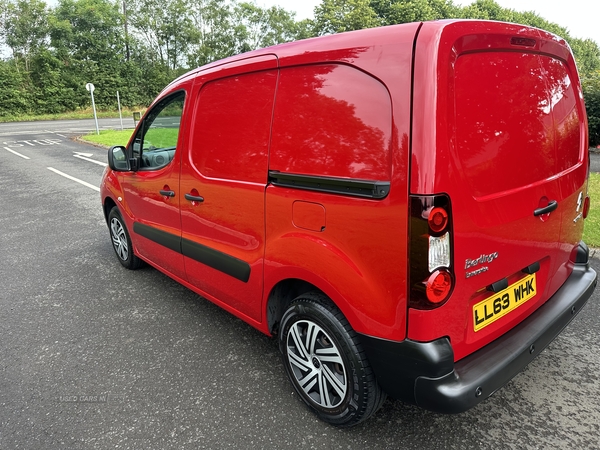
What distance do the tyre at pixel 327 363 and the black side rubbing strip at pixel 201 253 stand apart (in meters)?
0.45

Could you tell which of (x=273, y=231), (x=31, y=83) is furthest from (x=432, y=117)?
(x=31, y=83)

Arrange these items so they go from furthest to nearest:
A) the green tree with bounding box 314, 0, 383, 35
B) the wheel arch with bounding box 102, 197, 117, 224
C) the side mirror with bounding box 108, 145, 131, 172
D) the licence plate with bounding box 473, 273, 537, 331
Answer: the green tree with bounding box 314, 0, 383, 35
the wheel arch with bounding box 102, 197, 117, 224
the side mirror with bounding box 108, 145, 131, 172
the licence plate with bounding box 473, 273, 537, 331

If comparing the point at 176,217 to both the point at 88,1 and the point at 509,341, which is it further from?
the point at 88,1

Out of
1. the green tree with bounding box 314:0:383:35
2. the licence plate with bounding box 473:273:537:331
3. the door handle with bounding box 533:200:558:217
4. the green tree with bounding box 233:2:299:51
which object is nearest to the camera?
the licence plate with bounding box 473:273:537:331

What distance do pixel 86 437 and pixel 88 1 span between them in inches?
2057

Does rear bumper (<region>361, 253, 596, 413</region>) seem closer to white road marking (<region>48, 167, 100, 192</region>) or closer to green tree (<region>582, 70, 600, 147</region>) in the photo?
white road marking (<region>48, 167, 100, 192</region>)

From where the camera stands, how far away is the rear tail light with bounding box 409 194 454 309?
5.18 feet

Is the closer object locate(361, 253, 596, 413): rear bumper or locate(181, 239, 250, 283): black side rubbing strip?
locate(361, 253, 596, 413): rear bumper

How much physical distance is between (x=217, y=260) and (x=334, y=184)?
120cm

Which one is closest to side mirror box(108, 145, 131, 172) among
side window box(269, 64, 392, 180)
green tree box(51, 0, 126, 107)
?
side window box(269, 64, 392, 180)

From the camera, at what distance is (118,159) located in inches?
148

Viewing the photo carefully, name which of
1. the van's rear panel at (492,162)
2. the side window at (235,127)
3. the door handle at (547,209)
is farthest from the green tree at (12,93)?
the door handle at (547,209)

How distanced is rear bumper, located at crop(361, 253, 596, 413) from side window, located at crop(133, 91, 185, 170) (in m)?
2.15

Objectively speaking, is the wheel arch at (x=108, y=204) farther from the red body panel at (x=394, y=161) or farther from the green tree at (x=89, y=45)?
the green tree at (x=89, y=45)
